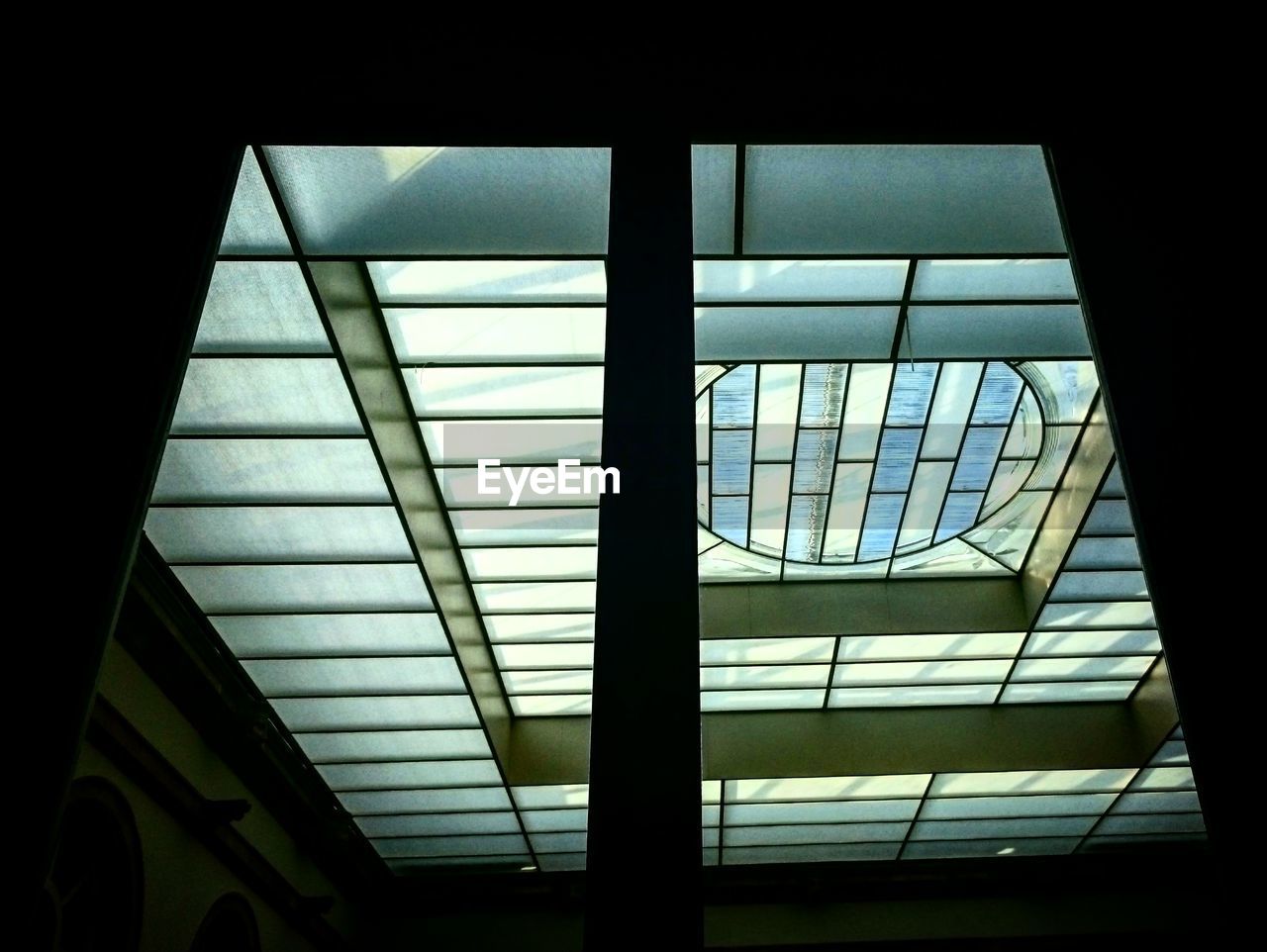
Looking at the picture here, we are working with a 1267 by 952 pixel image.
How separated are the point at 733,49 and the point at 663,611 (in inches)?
115

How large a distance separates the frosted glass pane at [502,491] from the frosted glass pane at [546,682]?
6.03m

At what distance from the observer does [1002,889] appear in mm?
31141

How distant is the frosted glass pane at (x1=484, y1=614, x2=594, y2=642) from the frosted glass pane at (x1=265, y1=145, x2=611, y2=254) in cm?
1039

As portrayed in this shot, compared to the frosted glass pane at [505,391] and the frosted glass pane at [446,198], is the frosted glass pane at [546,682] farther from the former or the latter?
the frosted glass pane at [446,198]

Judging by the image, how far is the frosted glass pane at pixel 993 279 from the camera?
13445mm

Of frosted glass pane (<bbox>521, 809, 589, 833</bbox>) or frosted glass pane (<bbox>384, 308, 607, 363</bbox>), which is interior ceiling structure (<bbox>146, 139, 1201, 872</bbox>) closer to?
frosted glass pane (<bbox>384, 308, 607, 363</bbox>)

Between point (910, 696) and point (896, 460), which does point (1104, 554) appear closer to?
point (896, 460)

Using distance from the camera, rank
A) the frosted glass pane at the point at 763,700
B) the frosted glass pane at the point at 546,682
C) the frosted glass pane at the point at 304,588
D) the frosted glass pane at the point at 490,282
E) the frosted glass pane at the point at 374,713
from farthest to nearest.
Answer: the frosted glass pane at the point at 763,700
the frosted glass pane at the point at 546,682
the frosted glass pane at the point at 374,713
the frosted glass pane at the point at 304,588
the frosted glass pane at the point at 490,282

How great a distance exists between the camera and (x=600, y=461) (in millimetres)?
6734

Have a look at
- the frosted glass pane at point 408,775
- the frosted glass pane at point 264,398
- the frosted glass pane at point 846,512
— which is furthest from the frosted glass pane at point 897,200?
the frosted glass pane at point 408,775

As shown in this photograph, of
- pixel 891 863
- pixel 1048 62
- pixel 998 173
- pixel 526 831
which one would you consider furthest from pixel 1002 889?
pixel 1048 62

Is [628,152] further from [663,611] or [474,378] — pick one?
[474,378]

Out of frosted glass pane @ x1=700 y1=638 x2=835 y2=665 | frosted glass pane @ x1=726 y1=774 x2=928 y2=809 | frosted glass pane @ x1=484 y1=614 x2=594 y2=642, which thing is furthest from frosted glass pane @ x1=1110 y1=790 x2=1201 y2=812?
frosted glass pane @ x1=484 y1=614 x2=594 y2=642

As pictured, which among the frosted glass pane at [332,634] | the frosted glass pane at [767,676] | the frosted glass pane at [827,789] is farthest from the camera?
the frosted glass pane at [827,789]
